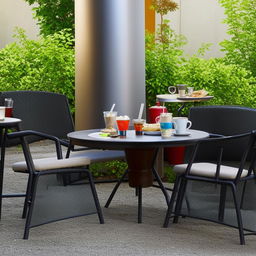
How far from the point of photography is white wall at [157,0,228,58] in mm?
14531

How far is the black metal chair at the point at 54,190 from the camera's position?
508cm

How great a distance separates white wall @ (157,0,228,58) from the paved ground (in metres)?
8.87

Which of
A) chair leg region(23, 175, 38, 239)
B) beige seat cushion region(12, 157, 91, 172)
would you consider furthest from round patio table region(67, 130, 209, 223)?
chair leg region(23, 175, 38, 239)

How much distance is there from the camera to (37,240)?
497 cm

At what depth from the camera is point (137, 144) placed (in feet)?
16.3

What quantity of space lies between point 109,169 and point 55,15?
21.2 feet

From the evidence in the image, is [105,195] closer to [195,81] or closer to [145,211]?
[145,211]

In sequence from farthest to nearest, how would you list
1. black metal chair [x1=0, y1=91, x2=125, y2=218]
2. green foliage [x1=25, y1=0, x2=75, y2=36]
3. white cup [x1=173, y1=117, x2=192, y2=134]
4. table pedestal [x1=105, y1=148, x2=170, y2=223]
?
green foliage [x1=25, y1=0, x2=75, y2=36], black metal chair [x1=0, y1=91, x2=125, y2=218], table pedestal [x1=105, y1=148, x2=170, y2=223], white cup [x1=173, y1=117, x2=192, y2=134]

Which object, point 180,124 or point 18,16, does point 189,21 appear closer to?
point 18,16

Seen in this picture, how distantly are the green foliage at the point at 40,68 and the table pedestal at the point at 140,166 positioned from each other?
4210 mm

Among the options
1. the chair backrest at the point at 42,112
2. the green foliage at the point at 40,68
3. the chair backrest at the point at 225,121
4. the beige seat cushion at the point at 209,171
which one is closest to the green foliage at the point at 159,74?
the green foliage at the point at 40,68

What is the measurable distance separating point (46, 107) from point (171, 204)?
5.40ft

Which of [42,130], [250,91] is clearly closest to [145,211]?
[42,130]

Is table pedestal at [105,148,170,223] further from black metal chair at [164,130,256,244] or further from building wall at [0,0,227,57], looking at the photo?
building wall at [0,0,227,57]
